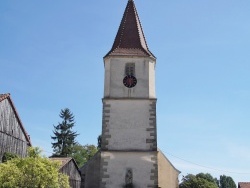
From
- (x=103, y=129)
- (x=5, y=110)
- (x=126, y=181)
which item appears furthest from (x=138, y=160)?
(x=5, y=110)

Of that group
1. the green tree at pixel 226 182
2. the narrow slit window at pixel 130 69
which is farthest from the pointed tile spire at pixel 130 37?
the green tree at pixel 226 182

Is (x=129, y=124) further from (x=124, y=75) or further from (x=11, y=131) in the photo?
(x=11, y=131)

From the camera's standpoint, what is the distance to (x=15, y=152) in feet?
81.4

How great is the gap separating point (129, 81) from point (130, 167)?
5281 millimetres

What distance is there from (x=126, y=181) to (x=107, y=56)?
25.8 ft

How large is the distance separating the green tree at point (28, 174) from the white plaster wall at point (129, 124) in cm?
527

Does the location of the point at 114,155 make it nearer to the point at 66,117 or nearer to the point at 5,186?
the point at 5,186

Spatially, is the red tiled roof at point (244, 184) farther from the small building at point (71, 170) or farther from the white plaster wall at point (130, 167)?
the white plaster wall at point (130, 167)

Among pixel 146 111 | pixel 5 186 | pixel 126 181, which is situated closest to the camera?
pixel 5 186

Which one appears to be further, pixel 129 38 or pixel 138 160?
pixel 129 38

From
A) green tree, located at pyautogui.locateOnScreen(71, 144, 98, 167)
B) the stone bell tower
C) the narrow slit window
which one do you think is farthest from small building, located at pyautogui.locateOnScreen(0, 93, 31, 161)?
green tree, located at pyautogui.locateOnScreen(71, 144, 98, 167)

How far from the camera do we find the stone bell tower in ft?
64.8

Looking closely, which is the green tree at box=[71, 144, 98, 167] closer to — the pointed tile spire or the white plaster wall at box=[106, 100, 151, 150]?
the pointed tile spire

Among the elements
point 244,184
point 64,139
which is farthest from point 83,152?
point 244,184
